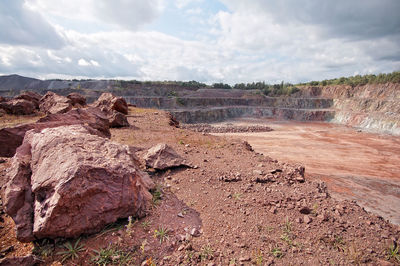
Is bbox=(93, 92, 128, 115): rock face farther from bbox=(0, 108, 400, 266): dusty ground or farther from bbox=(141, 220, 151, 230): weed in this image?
bbox=(141, 220, 151, 230): weed

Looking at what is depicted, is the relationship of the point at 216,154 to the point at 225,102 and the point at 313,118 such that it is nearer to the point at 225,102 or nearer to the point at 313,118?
the point at 313,118

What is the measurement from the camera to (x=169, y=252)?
11.6ft

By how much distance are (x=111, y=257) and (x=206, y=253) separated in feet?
4.93

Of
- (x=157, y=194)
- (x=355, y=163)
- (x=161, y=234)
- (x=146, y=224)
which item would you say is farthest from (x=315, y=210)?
(x=355, y=163)

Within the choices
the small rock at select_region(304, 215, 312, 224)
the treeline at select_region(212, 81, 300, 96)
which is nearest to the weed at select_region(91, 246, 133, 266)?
the small rock at select_region(304, 215, 312, 224)

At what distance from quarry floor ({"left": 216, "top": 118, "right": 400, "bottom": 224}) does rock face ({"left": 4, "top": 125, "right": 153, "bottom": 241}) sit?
12.0m

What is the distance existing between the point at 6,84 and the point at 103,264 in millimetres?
105558

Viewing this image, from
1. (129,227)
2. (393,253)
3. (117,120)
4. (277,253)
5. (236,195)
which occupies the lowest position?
(393,253)

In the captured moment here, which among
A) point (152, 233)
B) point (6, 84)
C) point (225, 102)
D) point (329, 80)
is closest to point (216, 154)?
point (152, 233)

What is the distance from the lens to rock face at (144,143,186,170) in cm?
627

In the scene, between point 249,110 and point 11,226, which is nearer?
point 11,226

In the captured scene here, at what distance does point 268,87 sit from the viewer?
7575cm

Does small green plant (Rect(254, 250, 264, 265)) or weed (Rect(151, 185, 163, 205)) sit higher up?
weed (Rect(151, 185, 163, 205))

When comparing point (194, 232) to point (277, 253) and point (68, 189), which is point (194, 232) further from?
point (68, 189)
